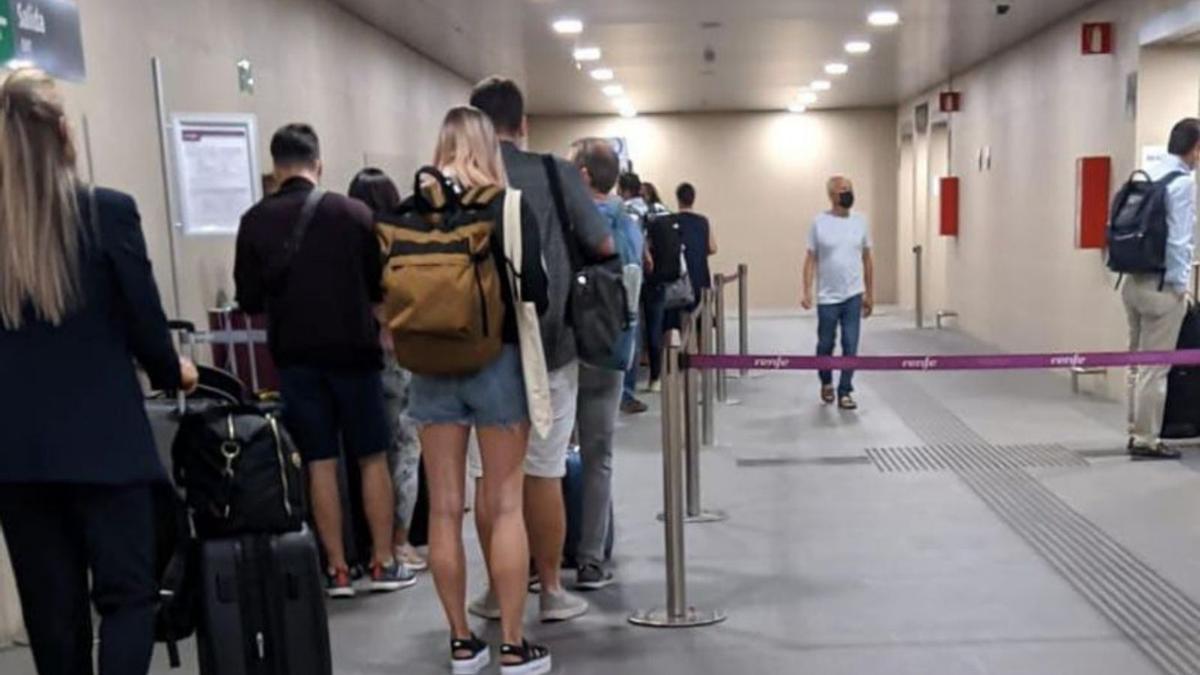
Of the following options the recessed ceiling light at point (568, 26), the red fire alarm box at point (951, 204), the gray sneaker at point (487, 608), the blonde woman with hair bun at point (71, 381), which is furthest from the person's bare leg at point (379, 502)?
the red fire alarm box at point (951, 204)

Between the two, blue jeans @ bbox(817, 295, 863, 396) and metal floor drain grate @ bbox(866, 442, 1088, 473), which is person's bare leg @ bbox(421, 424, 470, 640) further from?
blue jeans @ bbox(817, 295, 863, 396)

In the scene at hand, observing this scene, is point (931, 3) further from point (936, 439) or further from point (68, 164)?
point (68, 164)

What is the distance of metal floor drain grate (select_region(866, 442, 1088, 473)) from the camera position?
18.0 feet

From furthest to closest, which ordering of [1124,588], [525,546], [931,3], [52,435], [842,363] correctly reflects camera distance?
1. [931,3]
2. [842,363]
3. [1124,588]
4. [525,546]
5. [52,435]

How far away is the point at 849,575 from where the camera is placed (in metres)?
3.91

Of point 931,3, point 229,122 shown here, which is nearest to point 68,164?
point 229,122

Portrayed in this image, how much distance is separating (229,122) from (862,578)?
283cm

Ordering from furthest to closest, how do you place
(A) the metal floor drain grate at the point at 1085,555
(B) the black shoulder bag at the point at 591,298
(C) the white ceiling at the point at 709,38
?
(C) the white ceiling at the point at 709,38, (A) the metal floor drain grate at the point at 1085,555, (B) the black shoulder bag at the point at 591,298

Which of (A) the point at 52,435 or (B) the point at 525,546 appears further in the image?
(B) the point at 525,546

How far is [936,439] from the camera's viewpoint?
244 inches

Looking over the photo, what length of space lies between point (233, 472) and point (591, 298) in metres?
1.01

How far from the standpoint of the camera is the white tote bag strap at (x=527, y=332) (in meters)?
2.79

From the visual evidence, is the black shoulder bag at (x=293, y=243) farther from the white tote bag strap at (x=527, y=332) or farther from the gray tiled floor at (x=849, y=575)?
the gray tiled floor at (x=849, y=575)

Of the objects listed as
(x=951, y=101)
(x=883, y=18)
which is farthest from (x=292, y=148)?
(x=951, y=101)
